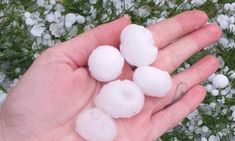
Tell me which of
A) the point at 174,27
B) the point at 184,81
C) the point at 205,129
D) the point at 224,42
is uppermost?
the point at 174,27

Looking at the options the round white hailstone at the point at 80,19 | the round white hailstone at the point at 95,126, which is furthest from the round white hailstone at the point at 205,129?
the round white hailstone at the point at 80,19

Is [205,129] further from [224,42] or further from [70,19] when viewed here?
[70,19]

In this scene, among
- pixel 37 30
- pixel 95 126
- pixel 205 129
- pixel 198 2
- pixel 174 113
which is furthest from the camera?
pixel 198 2

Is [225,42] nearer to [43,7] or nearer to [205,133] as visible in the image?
[205,133]

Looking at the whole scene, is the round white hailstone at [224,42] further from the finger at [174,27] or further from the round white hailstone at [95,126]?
the round white hailstone at [95,126]

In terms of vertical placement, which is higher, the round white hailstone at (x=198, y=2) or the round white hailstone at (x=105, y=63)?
the round white hailstone at (x=105, y=63)

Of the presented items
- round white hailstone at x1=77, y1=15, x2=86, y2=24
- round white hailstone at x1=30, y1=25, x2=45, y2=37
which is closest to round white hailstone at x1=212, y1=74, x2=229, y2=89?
round white hailstone at x1=77, y1=15, x2=86, y2=24

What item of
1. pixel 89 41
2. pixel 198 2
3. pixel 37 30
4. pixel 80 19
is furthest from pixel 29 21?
pixel 198 2
